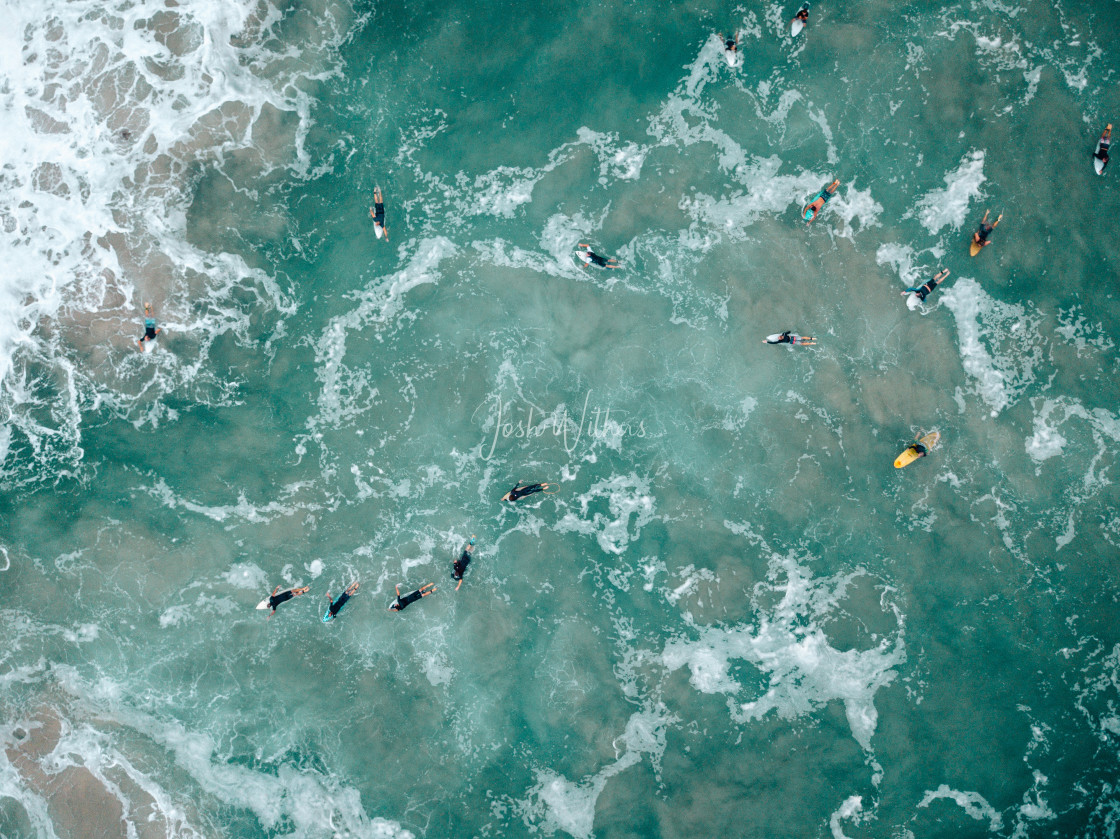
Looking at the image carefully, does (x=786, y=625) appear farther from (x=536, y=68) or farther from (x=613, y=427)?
(x=536, y=68)

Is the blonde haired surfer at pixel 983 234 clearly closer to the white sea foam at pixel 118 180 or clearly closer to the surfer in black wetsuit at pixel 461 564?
the surfer in black wetsuit at pixel 461 564

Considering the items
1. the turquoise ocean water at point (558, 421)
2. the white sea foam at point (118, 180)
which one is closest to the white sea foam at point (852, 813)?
the turquoise ocean water at point (558, 421)

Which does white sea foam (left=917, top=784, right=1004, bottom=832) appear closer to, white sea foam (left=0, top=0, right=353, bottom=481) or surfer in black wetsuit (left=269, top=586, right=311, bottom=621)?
surfer in black wetsuit (left=269, top=586, right=311, bottom=621)

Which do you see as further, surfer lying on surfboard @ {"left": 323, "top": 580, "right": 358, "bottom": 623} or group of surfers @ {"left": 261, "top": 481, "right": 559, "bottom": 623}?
surfer lying on surfboard @ {"left": 323, "top": 580, "right": 358, "bottom": 623}

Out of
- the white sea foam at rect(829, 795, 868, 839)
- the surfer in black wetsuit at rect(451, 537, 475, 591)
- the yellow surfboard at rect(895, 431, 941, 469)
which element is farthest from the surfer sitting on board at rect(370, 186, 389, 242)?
the white sea foam at rect(829, 795, 868, 839)

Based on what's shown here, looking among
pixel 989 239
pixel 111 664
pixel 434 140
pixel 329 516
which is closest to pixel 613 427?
pixel 329 516

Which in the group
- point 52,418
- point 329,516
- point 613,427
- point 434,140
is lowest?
point 329,516

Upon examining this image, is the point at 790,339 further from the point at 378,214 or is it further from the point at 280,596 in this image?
the point at 280,596
